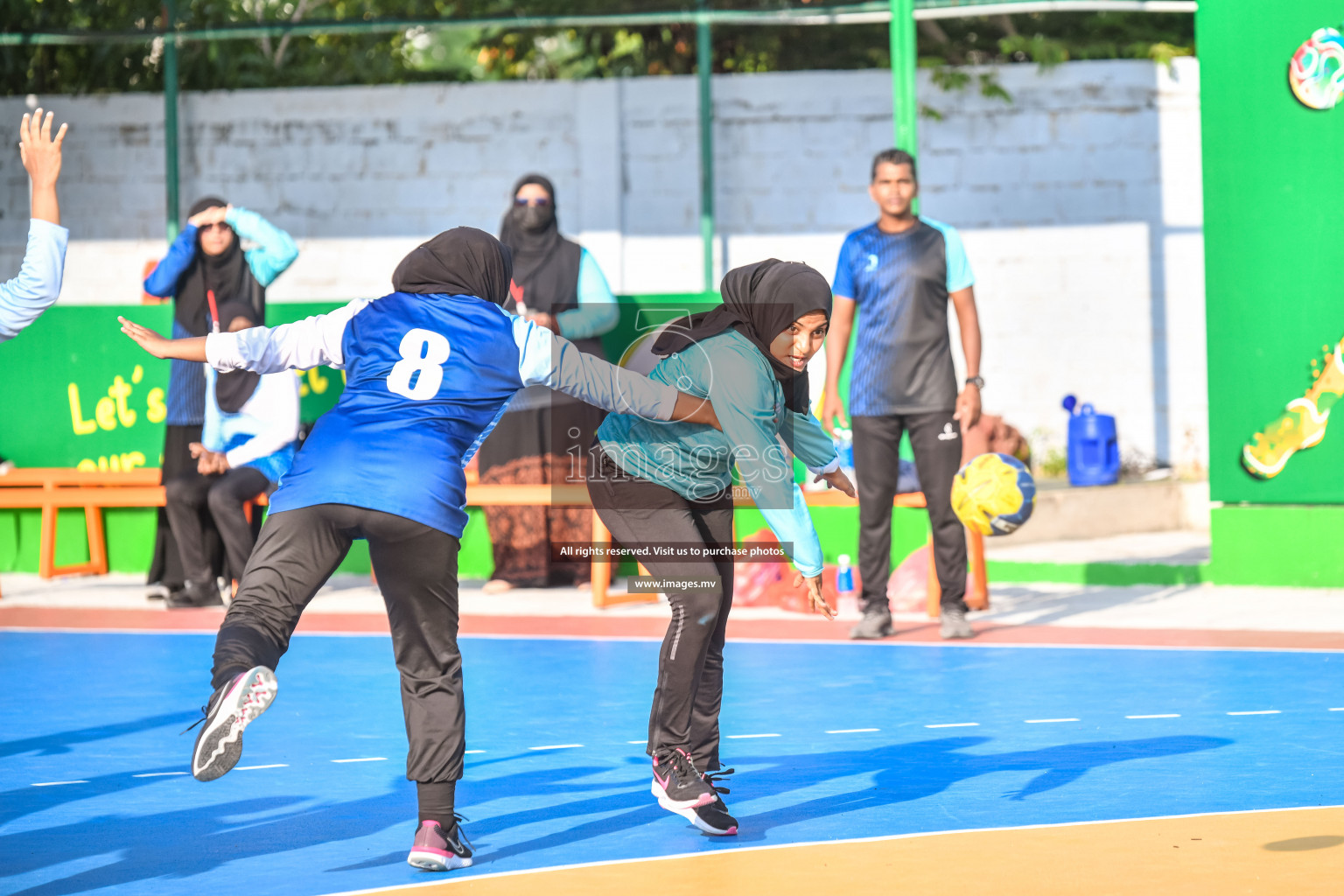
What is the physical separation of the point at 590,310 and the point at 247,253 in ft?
6.71

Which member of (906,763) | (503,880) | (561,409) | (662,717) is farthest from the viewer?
(561,409)

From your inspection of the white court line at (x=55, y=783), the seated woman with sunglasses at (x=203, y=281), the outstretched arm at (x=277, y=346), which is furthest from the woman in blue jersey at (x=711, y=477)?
the seated woman with sunglasses at (x=203, y=281)

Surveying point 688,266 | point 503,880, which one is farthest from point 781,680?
point 688,266

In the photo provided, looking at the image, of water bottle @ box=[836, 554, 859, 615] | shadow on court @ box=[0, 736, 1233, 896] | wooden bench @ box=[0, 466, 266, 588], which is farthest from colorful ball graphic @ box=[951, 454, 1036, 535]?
wooden bench @ box=[0, 466, 266, 588]

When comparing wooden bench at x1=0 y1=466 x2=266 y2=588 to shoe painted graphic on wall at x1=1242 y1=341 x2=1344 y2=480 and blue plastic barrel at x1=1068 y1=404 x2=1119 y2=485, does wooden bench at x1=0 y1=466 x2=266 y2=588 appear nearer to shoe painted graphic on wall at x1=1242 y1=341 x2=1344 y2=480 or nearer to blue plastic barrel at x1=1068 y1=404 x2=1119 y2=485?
blue plastic barrel at x1=1068 y1=404 x2=1119 y2=485

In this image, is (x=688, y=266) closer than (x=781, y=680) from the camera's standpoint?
No

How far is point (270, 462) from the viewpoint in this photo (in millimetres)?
9594

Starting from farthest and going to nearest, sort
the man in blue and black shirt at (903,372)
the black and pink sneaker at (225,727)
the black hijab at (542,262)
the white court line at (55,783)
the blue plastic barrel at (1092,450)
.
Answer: the blue plastic barrel at (1092,450) → the black hijab at (542,262) → the man in blue and black shirt at (903,372) → the white court line at (55,783) → the black and pink sneaker at (225,727)

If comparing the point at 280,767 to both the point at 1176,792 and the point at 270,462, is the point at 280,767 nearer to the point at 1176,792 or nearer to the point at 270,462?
the point at 1176,792

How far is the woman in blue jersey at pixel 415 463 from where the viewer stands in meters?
4.48

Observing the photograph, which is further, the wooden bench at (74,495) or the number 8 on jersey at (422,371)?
the wooden bench at (74,495)

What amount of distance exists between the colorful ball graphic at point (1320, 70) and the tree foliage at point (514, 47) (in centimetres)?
350

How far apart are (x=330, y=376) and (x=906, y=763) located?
6396mm

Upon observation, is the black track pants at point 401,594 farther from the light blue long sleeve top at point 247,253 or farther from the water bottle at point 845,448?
the light blue long sleeve top at point 247,253
